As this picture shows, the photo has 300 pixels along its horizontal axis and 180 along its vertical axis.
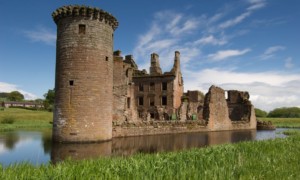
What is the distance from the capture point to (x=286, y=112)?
114 m

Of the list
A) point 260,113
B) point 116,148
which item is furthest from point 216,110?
point 260,113

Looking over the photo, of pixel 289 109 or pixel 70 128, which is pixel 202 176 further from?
pixel 289 109

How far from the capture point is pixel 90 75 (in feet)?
66.6

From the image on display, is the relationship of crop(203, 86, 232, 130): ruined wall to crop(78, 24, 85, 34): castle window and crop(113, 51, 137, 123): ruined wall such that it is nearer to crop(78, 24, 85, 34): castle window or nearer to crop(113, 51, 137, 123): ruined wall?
crop(113, 51, 137, 123): ruined wall

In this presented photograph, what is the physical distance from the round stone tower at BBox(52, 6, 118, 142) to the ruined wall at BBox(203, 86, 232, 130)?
18.6 metres

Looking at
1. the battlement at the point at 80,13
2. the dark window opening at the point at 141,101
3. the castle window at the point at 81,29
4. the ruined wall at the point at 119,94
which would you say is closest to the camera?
the battlement at the point at 80,13

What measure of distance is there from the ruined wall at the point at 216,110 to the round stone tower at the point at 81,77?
18.6 meters

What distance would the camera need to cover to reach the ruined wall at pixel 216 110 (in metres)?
36.7

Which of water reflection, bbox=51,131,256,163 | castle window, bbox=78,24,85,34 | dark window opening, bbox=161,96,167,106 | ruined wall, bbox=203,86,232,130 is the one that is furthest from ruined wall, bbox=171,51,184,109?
castle window, bbox=78,24,85,34

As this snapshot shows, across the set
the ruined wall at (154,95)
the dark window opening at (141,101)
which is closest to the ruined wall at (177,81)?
the ruined wall at (154,95)

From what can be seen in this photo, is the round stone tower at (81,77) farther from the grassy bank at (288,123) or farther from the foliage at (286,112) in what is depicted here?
the foliage at (286,112)

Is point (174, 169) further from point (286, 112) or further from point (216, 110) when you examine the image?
point (286, 112)

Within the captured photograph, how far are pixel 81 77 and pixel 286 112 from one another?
366ft

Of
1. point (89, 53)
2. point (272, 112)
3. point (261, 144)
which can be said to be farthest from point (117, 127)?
point (272, 112)
